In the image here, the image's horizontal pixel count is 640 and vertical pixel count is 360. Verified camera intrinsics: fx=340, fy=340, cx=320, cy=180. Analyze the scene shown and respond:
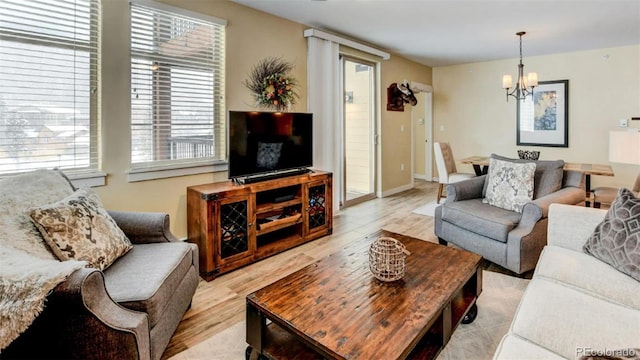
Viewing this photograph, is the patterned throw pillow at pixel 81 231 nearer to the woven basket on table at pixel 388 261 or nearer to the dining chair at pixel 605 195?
the woven basket on table at pixel 388 261

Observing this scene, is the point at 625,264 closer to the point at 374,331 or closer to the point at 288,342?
the point at 374,331

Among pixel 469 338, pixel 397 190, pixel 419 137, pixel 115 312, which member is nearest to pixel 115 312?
pixel 115 312

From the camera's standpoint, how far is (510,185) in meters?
3.09

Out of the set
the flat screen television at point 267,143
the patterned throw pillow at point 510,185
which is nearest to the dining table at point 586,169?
the patterned throw pillow at point 510,185

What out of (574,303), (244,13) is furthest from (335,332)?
(244,13)

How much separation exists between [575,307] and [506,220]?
4.69 feet

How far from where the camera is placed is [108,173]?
8.74 ft

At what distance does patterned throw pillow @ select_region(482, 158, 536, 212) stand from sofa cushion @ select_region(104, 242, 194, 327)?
267cm

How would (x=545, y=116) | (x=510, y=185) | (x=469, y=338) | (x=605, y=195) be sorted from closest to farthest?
(x=469, y=338), (x=510, y=185), (x=605, y=195), (x=545, y=116)

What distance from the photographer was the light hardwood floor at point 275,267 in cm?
206

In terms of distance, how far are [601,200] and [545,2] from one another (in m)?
2.16

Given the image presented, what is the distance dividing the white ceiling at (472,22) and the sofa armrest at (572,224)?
7.90 ft

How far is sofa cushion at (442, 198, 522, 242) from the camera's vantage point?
271cm

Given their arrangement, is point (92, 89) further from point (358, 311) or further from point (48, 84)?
point (358, 311)
